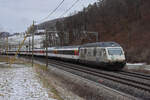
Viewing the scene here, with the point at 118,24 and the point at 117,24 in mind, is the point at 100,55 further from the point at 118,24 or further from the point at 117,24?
the point at 117,24

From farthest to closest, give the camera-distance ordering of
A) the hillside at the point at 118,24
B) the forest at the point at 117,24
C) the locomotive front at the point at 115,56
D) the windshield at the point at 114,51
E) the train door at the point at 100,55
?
the forest at the point at 117,24 < the hillside at the point at 118,24 < the train door at the point at 100,55 < the windshield at the point at 114,51 < the locomotive front at the point at 115,56

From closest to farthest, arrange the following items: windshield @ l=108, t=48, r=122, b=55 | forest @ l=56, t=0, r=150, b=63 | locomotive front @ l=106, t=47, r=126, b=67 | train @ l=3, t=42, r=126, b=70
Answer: locomotive front @ l=106, t=47, r=126, b=67 < train @ l=3, t=42, r=126, b=70 < windshield @ l=108, t=48, r=122, b=55 < forest @ l=56, t=0, r=150, b=63

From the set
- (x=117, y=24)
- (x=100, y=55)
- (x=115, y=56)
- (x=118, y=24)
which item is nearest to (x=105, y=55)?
(x=115, y=56)

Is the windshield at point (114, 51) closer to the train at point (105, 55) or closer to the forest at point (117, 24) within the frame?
the train at point (105, 55)

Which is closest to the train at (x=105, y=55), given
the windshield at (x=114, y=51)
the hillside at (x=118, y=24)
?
the windshield at (x=114, y=51)

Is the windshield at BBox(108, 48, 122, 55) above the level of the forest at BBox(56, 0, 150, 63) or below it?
below

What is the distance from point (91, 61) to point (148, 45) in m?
21.8

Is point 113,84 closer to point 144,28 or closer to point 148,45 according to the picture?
point 148,45

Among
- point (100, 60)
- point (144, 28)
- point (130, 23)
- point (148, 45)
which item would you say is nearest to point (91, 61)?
point (100, 60)

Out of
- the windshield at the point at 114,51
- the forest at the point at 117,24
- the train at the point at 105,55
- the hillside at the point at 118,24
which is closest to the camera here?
the train at the point at 105,55

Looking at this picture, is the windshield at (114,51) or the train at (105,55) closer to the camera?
the train at (105,55)

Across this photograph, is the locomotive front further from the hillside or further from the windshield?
the hillside

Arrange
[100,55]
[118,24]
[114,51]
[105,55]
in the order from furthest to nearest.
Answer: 1. [118,24]
2. [100,55]
3. [114,51]
4. [105,55]

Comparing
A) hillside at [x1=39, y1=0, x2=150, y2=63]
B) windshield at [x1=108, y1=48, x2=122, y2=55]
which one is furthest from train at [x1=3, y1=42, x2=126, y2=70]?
hillside at [x1=39, y1=0, x2=150, y2=63]
